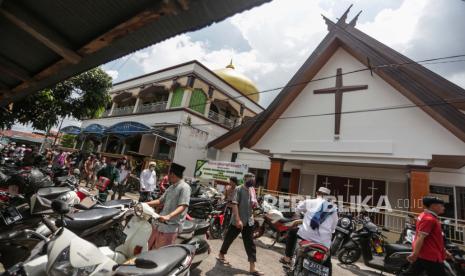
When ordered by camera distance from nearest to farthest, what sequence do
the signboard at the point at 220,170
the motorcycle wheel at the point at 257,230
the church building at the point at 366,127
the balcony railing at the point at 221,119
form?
the motorcycle wheel at the point at 257,230 → the church building at the point at 366,127 → the signboard at the point at 220,170 → the balcony railing at the point at 221,119

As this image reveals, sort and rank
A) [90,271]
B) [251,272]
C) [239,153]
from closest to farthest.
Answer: [90,271] < [251,272] < [239,153]

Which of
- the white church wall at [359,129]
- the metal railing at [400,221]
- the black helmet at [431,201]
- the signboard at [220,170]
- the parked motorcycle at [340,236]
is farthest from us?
the signboard at [220,170]

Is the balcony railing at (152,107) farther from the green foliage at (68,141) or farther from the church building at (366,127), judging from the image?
the green foliage at (68,141)

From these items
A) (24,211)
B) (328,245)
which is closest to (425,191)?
(328,245)

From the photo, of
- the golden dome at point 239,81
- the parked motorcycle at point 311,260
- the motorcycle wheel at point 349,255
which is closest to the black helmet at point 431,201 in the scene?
the parked motorcycle at point 311,260

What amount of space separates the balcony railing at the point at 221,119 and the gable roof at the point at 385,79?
7824 millimetres

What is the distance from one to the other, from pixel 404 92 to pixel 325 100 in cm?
298

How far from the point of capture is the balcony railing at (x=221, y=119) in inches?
792

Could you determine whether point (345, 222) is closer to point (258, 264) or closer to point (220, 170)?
point (258, 264)

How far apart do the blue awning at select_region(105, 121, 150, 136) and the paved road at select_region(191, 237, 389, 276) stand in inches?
404

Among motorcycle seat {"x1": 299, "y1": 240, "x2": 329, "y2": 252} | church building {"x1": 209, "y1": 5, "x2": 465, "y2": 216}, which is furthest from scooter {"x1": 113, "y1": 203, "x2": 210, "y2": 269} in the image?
church building {"x1": 209, "y1": 5, "x2": 465, "y2": 216}

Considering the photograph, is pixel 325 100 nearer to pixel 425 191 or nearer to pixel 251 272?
pixel 425 191

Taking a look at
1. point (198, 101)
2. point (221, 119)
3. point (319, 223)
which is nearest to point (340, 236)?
point (319, 223)

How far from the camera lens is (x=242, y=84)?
25266 millimetres
